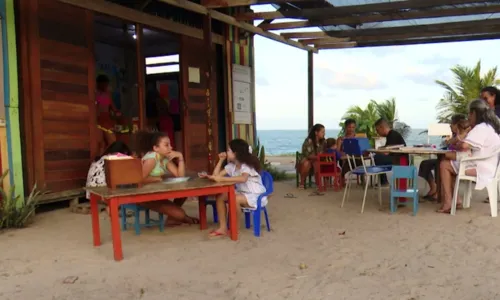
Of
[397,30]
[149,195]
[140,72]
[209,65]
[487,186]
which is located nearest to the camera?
[149,195]

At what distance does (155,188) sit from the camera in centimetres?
378

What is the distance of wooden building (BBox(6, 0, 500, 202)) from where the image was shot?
5332 millimetres

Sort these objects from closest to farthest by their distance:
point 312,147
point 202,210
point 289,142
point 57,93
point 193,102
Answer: point 202,210, point 57,93, point 312,147, point 193,102, point 289,142

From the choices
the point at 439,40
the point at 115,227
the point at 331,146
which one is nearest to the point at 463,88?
the point at 439,40

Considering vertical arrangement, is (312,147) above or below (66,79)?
below

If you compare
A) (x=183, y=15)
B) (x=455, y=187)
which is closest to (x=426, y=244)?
(x=455, y=187)

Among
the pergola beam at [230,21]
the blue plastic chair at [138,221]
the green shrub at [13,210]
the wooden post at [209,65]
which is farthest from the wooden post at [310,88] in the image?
the green shrub at [13,210]

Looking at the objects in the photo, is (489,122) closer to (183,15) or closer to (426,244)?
(426,244)

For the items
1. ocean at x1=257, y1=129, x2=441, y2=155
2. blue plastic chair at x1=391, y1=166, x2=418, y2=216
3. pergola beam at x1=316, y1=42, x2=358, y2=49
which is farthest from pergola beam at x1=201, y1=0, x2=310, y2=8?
ocean at x1=257, y1=129, x2=441, y2=155

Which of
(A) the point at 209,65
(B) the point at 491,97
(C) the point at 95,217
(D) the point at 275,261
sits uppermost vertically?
(A) the point at 209,65

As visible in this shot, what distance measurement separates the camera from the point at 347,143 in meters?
7.21

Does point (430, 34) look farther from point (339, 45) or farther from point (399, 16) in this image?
point (339, 45)

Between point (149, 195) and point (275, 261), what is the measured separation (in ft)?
Result: 3.73

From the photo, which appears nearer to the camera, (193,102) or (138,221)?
(138,221)
